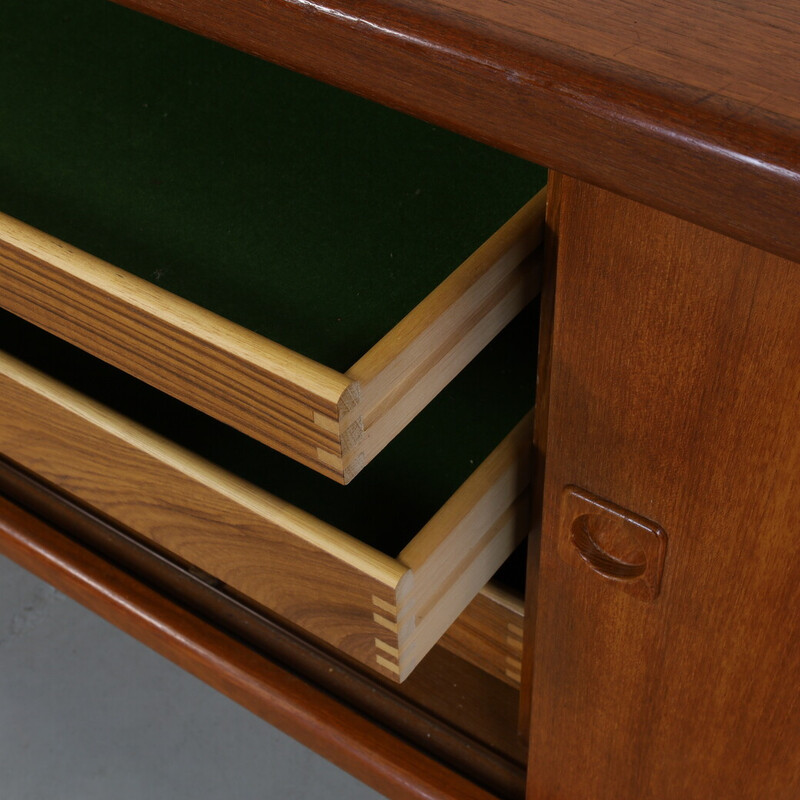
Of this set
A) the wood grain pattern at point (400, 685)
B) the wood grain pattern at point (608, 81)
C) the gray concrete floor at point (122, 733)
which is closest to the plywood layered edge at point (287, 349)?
the wood grain pattern at point (608, 81)

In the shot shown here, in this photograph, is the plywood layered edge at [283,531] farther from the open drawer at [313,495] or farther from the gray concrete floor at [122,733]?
the gray concrete floor at [122,733]

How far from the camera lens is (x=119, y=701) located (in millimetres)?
861

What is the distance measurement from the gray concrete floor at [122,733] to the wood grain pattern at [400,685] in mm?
107

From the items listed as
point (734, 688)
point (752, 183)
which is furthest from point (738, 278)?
point (734, 688)

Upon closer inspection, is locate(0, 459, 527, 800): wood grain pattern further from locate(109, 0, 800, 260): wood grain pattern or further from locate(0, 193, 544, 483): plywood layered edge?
locate(109, 0, 800, 260): wood grain pattern

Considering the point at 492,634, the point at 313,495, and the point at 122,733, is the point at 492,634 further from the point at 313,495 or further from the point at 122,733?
the point at 122,733

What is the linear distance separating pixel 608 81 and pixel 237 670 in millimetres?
521

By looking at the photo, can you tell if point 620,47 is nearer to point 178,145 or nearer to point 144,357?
point 144,357

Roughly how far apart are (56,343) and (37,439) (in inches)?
4.8

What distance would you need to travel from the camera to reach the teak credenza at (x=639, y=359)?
1.04 feet

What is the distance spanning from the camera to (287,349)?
0.45m

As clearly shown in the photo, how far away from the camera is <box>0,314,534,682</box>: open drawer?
0.53 m

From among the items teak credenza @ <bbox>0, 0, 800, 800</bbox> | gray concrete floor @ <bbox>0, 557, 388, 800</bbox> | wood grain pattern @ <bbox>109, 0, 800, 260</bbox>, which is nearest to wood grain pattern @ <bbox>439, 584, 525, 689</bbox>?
teak credenza @ <bbox>0, 0, 800, 800</bbox>

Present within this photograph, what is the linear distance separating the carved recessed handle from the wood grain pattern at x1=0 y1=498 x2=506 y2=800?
0.85 feet
